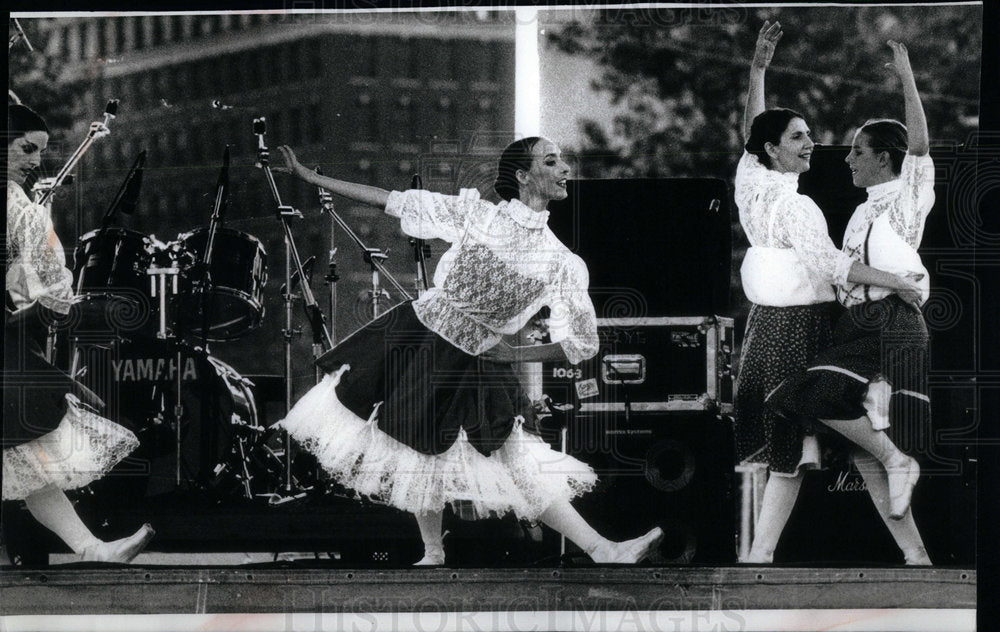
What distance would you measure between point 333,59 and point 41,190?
1.47 meters

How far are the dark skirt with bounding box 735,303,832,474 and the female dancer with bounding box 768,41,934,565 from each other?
54 mm

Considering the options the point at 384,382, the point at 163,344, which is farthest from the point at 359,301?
the point at 163,344

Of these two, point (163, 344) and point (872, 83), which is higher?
point (872, 83)

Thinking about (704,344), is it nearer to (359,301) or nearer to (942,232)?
(942,232)

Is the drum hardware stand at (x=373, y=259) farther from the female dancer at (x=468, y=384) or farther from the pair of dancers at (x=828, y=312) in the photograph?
the pair of dancers at (x=828, y=312)

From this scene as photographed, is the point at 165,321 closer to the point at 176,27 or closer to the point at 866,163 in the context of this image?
the point at 176,27

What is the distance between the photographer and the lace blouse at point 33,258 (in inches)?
185

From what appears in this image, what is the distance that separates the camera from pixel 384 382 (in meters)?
4.63

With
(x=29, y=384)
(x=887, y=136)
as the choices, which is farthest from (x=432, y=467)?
(x=887, y=136)

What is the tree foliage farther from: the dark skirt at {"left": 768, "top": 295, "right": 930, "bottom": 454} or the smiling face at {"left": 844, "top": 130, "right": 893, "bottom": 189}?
the dark skirt at {"left": 768, "top": 295, "right": 930, "bottom": 454}

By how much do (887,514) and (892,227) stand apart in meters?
1.29

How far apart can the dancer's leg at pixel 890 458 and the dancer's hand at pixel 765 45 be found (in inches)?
64.1

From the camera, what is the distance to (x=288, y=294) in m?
4.65

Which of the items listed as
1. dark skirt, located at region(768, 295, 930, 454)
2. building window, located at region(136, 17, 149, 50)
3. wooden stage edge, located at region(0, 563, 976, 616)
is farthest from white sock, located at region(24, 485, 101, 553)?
dark skirt, located at region(768, 295, 930, 454)
